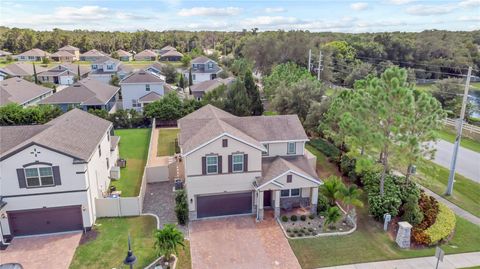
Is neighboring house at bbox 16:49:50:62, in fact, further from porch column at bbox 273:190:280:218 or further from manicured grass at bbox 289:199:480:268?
manicured grass at bbox 289:199:480:268

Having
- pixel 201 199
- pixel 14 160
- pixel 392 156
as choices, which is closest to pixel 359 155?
pixel 392 156

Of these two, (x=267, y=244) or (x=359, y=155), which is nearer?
(x=267, y=244)

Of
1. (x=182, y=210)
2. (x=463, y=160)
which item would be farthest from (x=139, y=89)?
(x=463, y=160)

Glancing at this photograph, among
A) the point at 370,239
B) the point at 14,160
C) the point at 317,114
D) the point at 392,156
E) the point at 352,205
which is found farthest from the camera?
the point at 317,114

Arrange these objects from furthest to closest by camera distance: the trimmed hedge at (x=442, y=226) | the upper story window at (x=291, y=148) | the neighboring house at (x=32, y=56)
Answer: the neighboring house at (x=32, y=56)
the upper story window at (x=291, y=148)
the trimmed hedge at (x=442, y=226)

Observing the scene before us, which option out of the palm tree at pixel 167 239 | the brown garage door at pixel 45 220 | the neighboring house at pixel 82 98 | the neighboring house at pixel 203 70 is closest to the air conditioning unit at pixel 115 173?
the brown garage door at pixel 45 220

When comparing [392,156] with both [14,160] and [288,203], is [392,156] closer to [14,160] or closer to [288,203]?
[288,203]

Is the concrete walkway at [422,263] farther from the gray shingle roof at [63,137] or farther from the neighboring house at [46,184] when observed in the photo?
the gray shingle roof at [63,137]
